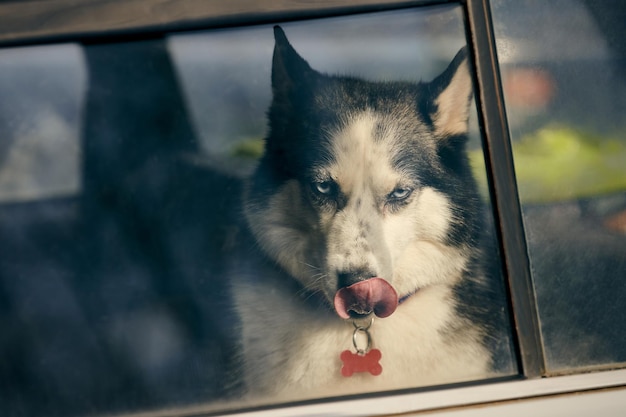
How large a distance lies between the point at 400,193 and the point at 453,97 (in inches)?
12.9

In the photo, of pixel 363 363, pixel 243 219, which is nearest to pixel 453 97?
pixel 243 219

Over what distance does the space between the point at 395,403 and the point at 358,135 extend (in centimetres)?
76

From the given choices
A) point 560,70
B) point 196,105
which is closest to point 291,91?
point 196,105

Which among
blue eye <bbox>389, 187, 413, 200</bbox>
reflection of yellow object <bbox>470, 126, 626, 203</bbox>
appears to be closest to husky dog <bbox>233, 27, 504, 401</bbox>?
blue eye <bbox>389, 187, 413, 200</bbox>

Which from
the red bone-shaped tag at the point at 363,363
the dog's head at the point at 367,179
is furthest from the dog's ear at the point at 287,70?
the red bone-shaped tag at the point at 363,363

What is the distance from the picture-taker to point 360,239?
1683 mm

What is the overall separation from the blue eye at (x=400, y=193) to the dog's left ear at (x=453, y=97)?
199 millimetres

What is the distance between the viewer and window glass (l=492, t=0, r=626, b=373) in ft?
5.66

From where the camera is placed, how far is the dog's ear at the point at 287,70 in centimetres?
174

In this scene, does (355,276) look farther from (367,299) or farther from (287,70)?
(287,70)

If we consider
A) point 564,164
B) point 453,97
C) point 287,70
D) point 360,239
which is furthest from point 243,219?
point 564,164

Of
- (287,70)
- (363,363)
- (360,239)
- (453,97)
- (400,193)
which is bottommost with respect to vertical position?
(363,363)

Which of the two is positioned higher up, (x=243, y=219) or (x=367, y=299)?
(x=243, y=219)

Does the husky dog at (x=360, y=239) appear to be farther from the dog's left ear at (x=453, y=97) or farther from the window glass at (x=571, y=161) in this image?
the window glass at (x=571, y=161)
